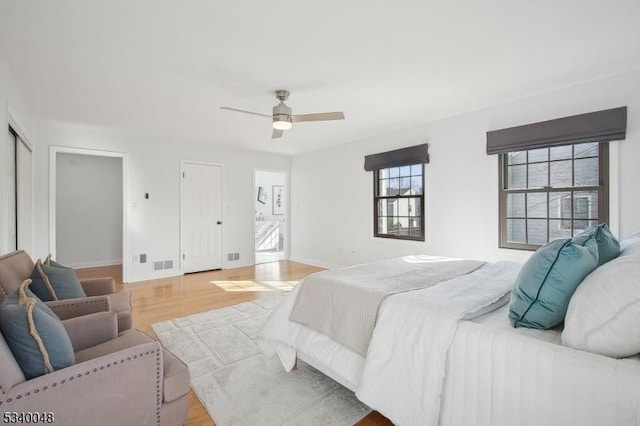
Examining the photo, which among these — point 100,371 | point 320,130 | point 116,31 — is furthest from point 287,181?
point 100,371

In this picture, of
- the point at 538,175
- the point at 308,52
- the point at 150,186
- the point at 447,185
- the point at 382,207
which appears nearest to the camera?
the point at 308,52

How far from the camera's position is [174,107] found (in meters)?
3.71

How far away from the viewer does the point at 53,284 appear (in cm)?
204

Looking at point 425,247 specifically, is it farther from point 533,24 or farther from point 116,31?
point 116,31

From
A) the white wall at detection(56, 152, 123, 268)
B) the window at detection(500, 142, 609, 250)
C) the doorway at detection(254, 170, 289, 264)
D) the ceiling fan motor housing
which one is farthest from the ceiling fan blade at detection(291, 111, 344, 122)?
the doorway at detection(254, 170, 289, 264)

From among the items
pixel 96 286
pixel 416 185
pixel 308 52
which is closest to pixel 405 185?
pixel 416 185

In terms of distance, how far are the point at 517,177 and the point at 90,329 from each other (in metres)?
4.17

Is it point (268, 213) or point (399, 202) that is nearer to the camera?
point (399, 202)

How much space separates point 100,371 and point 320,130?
4.16 metres

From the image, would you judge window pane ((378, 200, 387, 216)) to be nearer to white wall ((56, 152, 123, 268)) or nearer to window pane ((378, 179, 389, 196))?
window pane ((378, 179, 389, 196))

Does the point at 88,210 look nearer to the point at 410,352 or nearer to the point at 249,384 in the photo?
the point at 249,384

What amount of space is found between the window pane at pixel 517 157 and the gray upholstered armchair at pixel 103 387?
153 inches

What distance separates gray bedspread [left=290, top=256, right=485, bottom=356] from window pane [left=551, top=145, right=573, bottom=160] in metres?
1.84

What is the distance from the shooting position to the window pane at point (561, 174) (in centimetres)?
323
